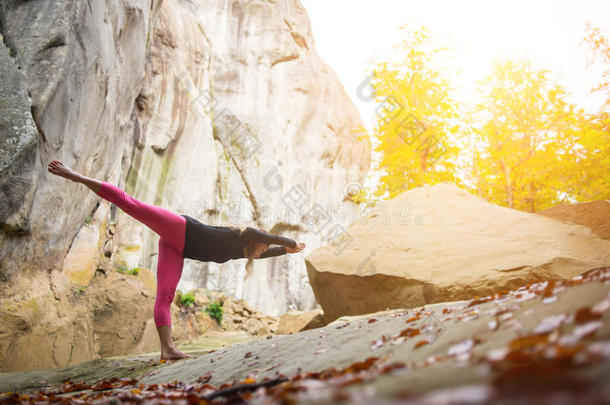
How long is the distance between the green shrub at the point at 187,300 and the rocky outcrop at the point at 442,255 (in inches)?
276

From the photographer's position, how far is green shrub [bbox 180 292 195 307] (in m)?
13.0

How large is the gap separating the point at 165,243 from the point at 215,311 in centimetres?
951

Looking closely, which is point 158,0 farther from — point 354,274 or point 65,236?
point 354,274

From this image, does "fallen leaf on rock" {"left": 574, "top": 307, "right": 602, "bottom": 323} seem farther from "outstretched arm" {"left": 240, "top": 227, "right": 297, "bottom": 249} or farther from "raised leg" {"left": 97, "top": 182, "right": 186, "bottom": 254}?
"raised leg" {"left": 97, "top": 182, "right": 186, "bottom": 254}

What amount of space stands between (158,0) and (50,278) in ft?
25.8

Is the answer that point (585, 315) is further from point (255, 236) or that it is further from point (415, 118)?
point (415, 118)

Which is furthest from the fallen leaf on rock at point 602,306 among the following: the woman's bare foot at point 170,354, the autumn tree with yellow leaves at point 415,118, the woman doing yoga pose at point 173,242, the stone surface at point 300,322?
the autumn tree with yellow leaves at point 415,118

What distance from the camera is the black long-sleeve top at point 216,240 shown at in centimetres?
484

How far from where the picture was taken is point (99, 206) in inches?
409

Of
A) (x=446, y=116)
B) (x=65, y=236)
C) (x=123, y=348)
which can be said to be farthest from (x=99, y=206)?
(x=446, y=116)

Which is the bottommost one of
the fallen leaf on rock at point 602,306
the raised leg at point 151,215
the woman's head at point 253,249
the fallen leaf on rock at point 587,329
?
the fallen leaf on rock at point 587,329

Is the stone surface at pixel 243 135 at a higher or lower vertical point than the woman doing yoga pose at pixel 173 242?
higher

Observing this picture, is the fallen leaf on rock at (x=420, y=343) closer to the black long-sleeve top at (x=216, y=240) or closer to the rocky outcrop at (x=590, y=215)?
the black long-sleeve top at (x=216, y=240)

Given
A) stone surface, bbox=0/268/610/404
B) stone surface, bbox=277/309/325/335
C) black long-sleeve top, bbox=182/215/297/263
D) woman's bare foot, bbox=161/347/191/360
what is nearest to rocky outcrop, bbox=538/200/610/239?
stone surface, bbox=0/268/610/404
